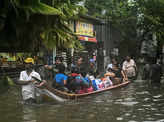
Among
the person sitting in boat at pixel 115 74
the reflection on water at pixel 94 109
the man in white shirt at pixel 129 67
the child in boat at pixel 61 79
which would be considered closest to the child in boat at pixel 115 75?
the person sitting in boat at pixel 115 74

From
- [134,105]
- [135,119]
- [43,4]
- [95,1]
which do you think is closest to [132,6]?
[95,1]

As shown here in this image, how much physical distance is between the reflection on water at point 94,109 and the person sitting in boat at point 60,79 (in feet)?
2.40

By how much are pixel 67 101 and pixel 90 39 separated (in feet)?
53.1

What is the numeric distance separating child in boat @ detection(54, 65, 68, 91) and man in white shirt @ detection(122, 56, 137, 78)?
6.52 meters

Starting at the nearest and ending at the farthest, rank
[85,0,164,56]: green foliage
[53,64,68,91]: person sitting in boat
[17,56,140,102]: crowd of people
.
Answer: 1. [17,56,140,102]: crowd of people
2. [53,64,68,91]: person sitting in boat
3. [85,0,164,56]: green foliage

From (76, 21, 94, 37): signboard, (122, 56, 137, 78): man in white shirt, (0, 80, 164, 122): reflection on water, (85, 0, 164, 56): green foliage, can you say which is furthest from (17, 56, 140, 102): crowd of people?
(85, 0, 164, 56): green foliage

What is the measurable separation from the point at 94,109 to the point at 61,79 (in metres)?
1.88

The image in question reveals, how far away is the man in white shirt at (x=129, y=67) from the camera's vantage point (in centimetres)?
1720

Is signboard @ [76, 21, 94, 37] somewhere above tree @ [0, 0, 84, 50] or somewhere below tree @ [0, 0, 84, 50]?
above

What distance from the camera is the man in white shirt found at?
17.2m

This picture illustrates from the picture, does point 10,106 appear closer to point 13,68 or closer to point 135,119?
point 135,119

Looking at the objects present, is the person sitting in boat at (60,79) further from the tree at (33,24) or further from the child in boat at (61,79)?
the tree at (33,24)

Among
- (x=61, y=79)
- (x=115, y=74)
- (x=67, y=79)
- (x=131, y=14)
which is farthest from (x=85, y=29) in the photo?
(x=61, y=79)

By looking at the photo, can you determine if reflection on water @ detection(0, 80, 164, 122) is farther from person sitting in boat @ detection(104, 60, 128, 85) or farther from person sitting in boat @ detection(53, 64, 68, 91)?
person sitting in boat @ detection(104, 60, 128, 85)
